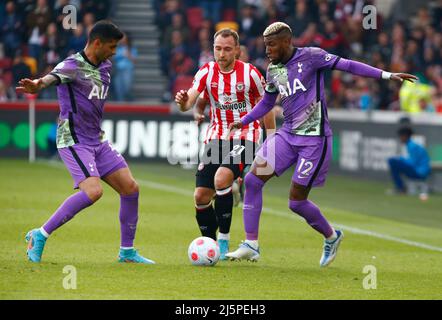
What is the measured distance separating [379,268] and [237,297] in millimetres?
2683

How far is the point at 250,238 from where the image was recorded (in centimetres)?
1093

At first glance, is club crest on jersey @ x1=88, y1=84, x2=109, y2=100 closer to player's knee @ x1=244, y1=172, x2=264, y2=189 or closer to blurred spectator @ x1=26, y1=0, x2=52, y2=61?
player's knee @ x1=244, y1=172, x2=264, y2=189

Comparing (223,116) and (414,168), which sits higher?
(223,116)

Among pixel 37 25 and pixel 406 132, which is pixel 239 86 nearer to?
pixel 406 132

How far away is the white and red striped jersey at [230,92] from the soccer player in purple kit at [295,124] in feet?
1.56

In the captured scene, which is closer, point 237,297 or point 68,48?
point 237,297

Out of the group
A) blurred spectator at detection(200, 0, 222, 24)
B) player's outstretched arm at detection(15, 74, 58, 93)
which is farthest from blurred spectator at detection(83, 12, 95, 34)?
player's outstretched arm at detection(15, 74, 58, 93)

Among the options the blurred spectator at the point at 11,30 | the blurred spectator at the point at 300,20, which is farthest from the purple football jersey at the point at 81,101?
the blurred spectator at the point at 300,20

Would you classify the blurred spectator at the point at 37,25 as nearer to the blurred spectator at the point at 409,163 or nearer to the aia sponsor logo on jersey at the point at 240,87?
the blurred spectator at the point at 409,163

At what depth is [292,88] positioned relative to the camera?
10.7 m

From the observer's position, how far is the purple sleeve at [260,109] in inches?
427

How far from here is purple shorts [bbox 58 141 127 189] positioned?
10250 mm

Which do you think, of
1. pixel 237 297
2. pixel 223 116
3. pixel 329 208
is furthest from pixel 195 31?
pixel 237 297
